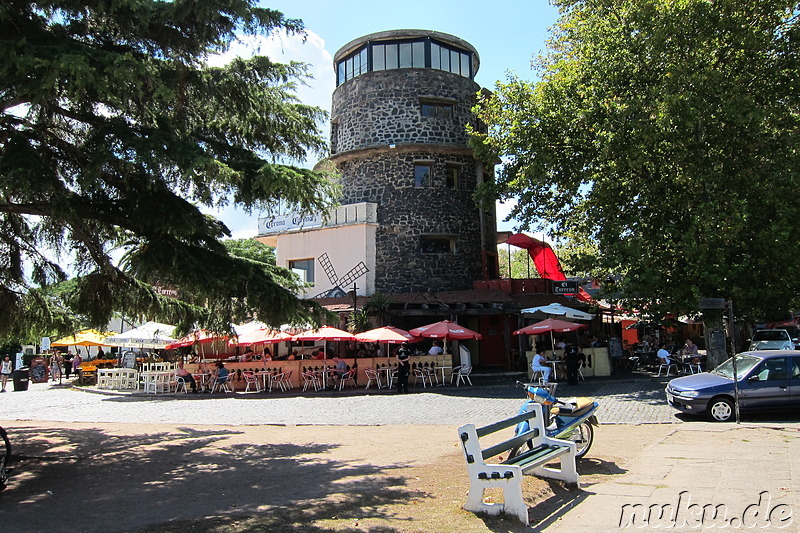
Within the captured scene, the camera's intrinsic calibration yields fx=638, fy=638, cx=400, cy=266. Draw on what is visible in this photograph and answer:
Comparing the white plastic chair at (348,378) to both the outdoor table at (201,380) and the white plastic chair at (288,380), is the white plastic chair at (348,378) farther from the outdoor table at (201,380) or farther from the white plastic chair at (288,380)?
the outdoor table at (201,380)

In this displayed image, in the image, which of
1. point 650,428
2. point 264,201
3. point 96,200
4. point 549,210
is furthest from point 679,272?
point 96,200

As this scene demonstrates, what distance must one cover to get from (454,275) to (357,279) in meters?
4.29

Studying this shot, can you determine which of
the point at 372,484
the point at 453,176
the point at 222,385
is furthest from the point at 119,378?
the point at 372,484

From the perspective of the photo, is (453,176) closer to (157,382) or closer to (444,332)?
(444,332)

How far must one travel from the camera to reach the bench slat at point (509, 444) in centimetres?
626

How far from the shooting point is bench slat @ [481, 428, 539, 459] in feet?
20.5

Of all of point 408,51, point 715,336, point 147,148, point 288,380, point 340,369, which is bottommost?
point 288,380

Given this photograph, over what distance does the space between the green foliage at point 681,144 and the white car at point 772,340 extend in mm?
4167

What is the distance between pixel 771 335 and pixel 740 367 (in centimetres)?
1483

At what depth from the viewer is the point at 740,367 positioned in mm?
13430

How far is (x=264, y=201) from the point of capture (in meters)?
8.93

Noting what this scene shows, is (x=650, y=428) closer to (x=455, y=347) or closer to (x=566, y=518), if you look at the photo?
(x=566, y=518)

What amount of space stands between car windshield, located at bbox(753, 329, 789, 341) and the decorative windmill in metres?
16.6

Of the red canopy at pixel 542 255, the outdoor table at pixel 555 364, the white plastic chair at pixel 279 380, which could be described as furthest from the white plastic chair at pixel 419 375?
the red canopy at pixel 542 255
